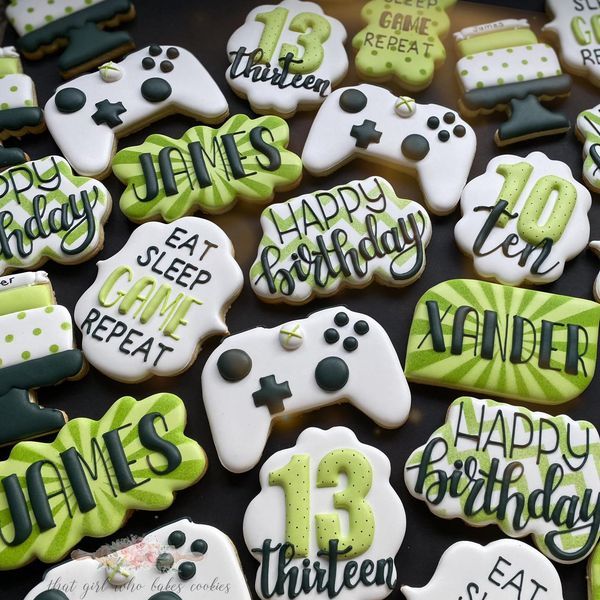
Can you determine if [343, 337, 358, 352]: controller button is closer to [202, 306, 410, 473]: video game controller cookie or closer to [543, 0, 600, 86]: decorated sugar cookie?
[202, 306, 410, 473]: video game controller cookie

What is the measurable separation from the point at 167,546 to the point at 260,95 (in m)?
1.15

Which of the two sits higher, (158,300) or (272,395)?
(158,300)

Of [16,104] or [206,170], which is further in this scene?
[16,104]

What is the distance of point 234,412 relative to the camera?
1.83m

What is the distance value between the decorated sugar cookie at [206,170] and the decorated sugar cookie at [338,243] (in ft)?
0.31

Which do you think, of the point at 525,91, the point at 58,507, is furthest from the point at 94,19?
the point at 58,507

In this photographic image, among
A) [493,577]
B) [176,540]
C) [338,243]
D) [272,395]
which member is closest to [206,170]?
[338,243]

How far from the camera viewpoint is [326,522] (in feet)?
5.60

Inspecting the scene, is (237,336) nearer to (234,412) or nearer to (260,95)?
(234,412)

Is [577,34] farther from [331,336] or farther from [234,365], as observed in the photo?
[234,365]

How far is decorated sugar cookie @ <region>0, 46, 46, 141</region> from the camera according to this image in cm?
215

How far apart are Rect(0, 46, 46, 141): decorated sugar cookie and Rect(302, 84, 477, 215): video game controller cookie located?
0.72 meters

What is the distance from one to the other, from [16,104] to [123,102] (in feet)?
0.92

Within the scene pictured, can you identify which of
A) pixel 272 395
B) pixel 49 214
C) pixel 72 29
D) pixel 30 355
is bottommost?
pixel 272 395
